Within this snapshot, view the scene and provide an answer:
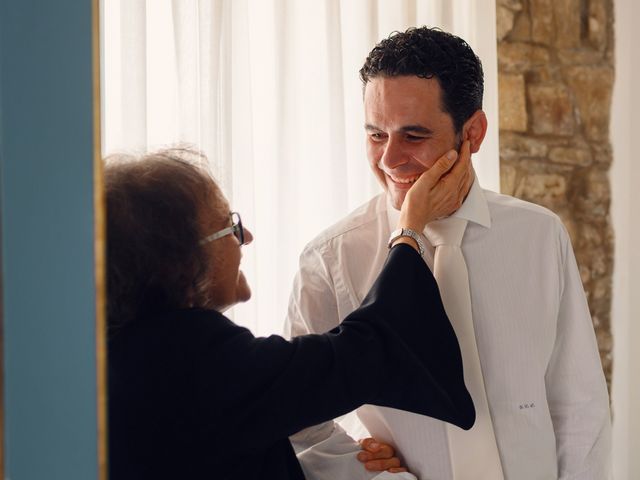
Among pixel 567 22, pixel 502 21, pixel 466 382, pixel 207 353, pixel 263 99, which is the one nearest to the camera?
pixel 207 353

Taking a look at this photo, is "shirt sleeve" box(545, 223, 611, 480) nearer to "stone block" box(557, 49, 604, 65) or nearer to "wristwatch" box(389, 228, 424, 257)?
"wristwatch" box(389, 228, 424, 257)

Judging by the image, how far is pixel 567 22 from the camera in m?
2.28

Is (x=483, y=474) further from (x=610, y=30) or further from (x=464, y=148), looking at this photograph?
(x=610, y=30)

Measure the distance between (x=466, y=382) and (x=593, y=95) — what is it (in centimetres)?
137

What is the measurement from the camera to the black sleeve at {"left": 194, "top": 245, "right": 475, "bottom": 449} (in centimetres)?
94

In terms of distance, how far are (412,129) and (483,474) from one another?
543mm

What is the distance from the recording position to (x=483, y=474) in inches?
48.3

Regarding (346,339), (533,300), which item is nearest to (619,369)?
(533,300)

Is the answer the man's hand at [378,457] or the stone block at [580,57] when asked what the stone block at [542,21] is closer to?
the stone block at [580,57]

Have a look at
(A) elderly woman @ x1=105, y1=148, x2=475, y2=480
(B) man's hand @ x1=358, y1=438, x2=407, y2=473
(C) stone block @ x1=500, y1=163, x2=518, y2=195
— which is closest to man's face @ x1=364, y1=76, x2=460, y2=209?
(A) elderly woman @ x1=105, y1=148, x2=475, y2=480

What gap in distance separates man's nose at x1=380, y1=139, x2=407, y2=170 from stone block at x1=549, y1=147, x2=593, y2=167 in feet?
3.62

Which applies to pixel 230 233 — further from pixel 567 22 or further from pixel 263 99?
pixel 567 22

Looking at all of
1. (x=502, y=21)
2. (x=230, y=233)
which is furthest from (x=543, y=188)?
(x=230, y=233)

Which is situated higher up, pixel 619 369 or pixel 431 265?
pixel 431 265
